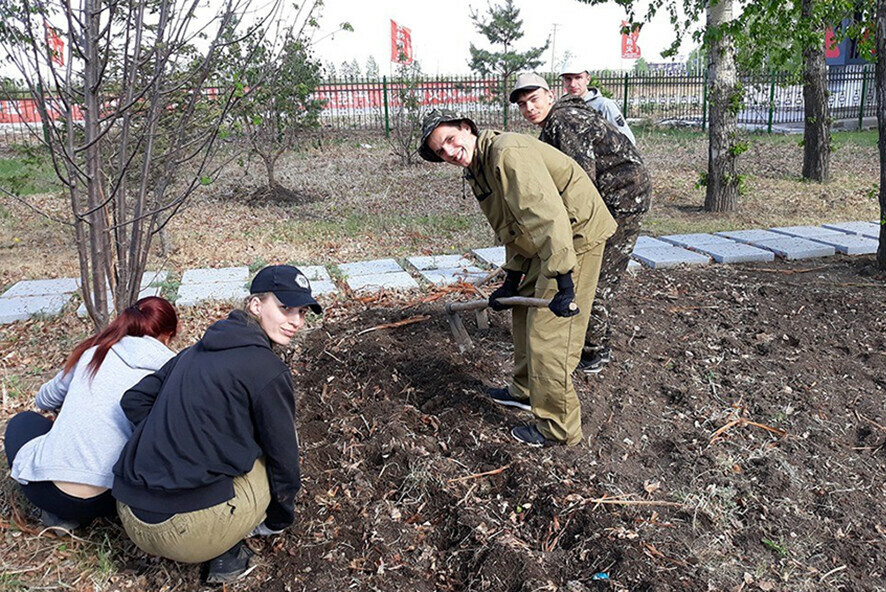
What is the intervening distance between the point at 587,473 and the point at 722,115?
603 cm

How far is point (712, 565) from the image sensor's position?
245 cm

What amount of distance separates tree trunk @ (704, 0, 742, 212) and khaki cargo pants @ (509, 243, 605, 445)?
5064 millimetres

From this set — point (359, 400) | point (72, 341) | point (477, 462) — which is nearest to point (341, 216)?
point (72, 341)

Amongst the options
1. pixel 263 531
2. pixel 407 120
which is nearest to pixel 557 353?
pixel 263 531

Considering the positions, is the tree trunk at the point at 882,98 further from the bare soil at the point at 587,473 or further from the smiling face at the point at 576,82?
the smiling face at the point at 576,82

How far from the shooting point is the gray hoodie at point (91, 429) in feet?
7.97

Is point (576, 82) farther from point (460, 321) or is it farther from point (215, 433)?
point (215, 433)

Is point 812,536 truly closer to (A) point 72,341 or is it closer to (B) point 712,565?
(B) point 712,565

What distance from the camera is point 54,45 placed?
3.29 m

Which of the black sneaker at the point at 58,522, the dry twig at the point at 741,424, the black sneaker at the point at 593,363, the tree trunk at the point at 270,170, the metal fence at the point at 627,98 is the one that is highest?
the metal fence at the point at 627,98

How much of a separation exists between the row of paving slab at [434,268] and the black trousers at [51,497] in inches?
97.5

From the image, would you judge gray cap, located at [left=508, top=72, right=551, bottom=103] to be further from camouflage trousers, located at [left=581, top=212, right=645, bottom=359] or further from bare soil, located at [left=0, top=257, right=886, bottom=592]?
bare soil, located at [left=0, top=257, right=886, bottom=592]

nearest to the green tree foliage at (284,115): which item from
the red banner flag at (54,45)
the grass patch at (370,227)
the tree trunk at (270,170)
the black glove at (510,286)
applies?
the tree trunk at (270,170)

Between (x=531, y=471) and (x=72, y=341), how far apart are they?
328 cm
